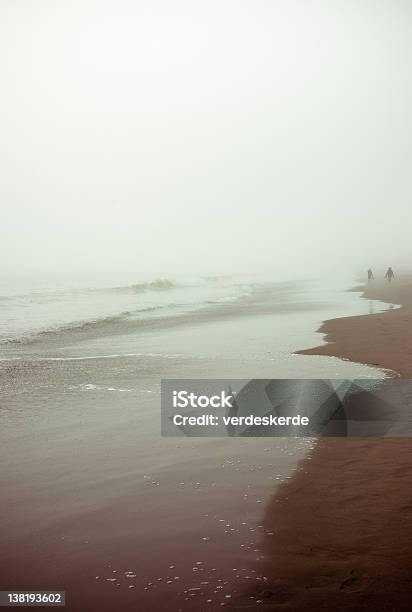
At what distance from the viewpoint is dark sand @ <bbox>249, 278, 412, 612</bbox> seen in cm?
334

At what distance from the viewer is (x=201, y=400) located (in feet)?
29.2

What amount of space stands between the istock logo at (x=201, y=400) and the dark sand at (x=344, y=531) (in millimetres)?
2468

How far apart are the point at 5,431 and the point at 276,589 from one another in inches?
210

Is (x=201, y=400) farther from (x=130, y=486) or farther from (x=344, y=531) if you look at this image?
(x=344, y=531)

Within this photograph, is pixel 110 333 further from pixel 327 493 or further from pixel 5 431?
pixel 327 493

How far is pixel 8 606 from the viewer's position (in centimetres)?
343

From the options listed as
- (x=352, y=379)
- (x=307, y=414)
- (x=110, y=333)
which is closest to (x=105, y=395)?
(x=307, y=414)

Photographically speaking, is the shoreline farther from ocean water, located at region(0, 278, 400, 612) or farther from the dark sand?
the dark sand

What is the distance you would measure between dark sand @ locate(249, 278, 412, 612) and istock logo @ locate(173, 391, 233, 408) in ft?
8.10
